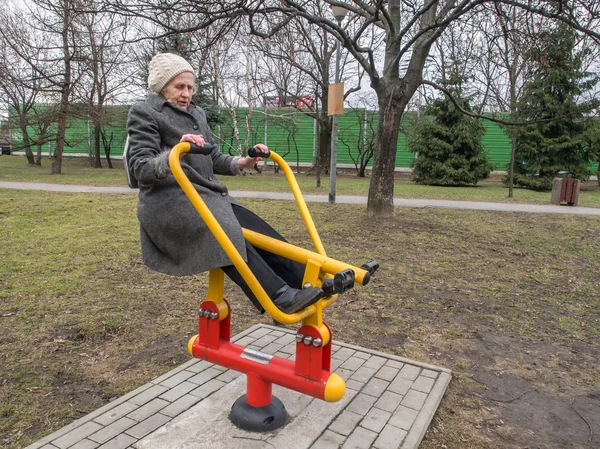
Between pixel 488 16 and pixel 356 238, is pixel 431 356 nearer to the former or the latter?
pixel 356 238

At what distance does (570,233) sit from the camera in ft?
26.5

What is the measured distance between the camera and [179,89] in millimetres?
2168

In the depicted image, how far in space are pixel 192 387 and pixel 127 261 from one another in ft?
10.0

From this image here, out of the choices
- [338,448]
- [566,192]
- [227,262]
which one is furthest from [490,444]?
[566,192]

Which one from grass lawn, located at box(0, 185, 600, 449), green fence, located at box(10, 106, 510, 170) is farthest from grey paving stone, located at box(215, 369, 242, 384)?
green fence, located at box(10, 106, 510, 170)

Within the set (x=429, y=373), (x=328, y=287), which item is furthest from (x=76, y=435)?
(x=429, y=373)

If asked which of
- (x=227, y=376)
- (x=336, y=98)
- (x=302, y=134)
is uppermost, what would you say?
(x=336, y=98)

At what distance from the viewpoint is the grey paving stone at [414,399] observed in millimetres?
2588

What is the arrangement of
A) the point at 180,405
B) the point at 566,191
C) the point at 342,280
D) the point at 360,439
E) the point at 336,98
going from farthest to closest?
the point at 566,191 → the point at 336,98 → the point at 180,405 → the point at 360,439 → the point at 342,280

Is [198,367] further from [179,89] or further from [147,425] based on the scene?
[179,89]

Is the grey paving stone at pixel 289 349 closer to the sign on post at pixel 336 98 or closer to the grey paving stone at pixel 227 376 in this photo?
the grey paving stone at pixel 227 376

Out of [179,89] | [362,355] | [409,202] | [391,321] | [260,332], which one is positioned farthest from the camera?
[409,202]

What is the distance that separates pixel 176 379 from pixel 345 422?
1.03 meters

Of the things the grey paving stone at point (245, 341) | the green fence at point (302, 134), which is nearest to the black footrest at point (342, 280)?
the grey paving stone at point (245, 341)
